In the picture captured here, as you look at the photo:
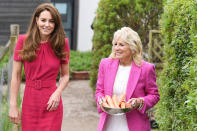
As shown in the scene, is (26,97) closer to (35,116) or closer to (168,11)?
(35,116)

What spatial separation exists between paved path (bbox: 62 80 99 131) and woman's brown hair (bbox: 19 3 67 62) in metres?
3.16

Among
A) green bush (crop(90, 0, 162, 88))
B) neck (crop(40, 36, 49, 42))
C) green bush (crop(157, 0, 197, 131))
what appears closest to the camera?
green bush (crop(157, 0, 197, 131))

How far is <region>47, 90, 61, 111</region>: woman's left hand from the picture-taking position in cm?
353

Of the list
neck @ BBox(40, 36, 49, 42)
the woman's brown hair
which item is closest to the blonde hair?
the woman's brown hair

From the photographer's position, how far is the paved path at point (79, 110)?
22.2 ft

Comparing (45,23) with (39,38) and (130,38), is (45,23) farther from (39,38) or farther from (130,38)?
(130,38)

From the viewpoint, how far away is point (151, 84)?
11.1ft

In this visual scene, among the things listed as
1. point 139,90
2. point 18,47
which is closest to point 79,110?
point 18,47

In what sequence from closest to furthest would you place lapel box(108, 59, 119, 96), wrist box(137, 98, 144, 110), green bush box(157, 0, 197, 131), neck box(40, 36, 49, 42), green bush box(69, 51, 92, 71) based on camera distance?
green bush box(157, 0, 197, 131) < wrist box(137, 98, 144, 110) < lapel box(108, 59, 119, 96) < neck box(40, 36, 49, 42) < green bush box(69, 51, 92, 71)

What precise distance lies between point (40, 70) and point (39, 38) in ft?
1.00

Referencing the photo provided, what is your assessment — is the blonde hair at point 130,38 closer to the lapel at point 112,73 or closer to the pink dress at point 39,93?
the lapel at point 112,73

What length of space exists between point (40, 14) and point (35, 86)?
0.67 metres

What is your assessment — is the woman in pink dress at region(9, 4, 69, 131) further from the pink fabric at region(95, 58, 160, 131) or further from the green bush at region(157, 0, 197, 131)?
the green bush at region(157, 0, 197, 131)

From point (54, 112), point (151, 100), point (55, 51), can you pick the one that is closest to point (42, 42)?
point (55, 51)
